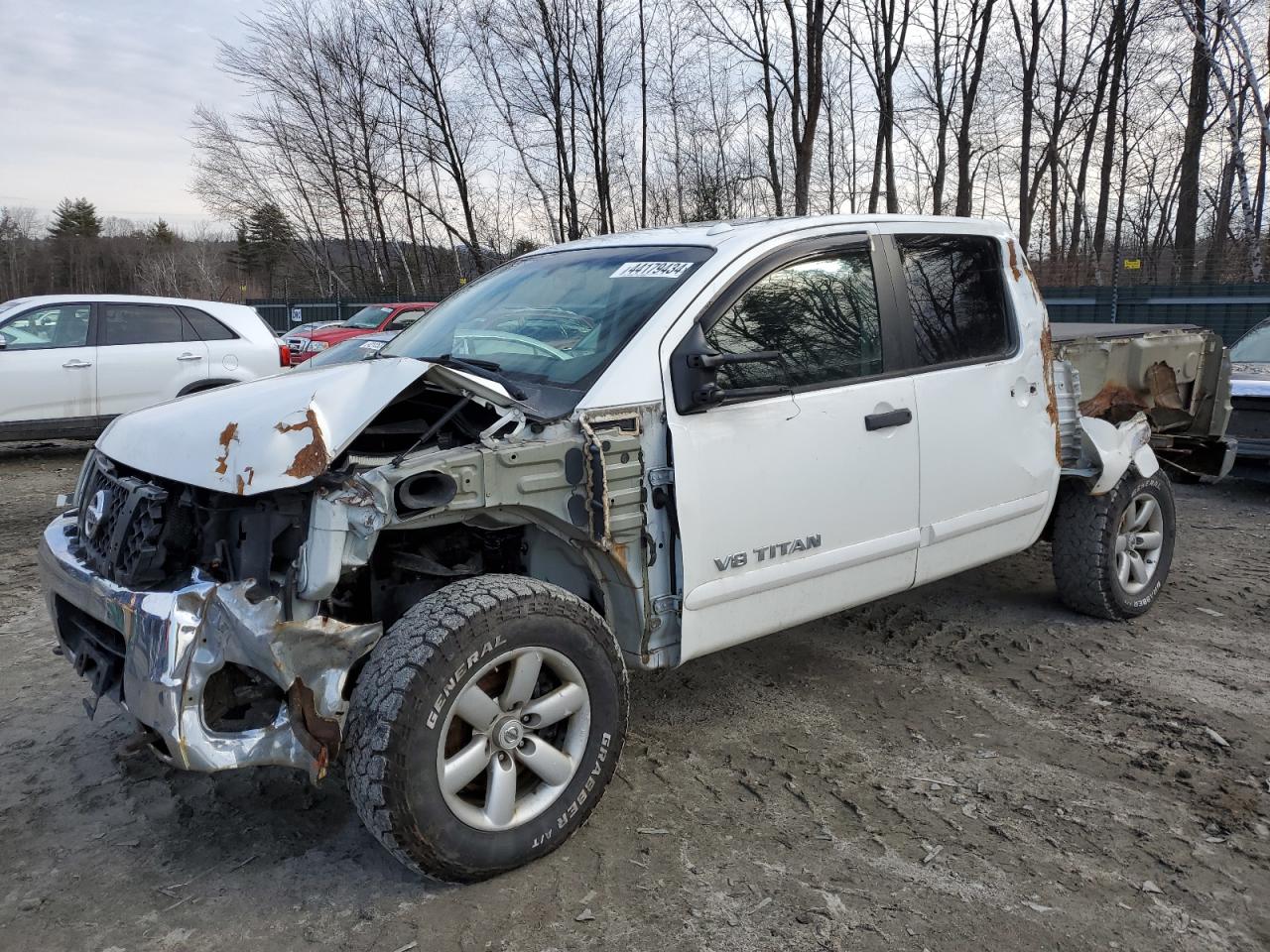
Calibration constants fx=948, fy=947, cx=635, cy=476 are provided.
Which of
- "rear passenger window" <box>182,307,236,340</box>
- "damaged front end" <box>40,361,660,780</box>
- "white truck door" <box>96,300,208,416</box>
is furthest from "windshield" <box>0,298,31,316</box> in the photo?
"damaged front end" <box>40,361,660,780</box>

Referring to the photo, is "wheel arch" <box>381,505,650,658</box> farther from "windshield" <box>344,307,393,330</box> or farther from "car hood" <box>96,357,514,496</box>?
"windshield" <box>344,307,393,330</box>

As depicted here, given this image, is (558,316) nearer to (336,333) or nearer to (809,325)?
(809,325)

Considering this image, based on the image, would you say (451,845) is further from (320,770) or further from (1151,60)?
(1151,60)

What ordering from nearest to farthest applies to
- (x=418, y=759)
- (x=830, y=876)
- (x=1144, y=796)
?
(x=418, y=759) → (x=830, y=876) → (x=1144, y=796)

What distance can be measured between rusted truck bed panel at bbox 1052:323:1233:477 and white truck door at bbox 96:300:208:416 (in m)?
8.32

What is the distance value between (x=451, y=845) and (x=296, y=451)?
110cm

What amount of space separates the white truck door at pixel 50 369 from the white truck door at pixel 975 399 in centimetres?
861

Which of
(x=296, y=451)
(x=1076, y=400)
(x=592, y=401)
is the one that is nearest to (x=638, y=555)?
(x=592, y=401)

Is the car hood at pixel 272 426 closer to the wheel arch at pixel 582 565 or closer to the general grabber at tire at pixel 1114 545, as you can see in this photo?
the wheel arch at pixel 582 565

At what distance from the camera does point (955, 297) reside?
3.88 m

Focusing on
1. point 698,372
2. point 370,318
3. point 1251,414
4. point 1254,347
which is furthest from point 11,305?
point 1254,347

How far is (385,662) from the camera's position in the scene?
7.97 ft

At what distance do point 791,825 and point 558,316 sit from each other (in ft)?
6.07

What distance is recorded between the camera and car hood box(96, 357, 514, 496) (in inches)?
96.3
